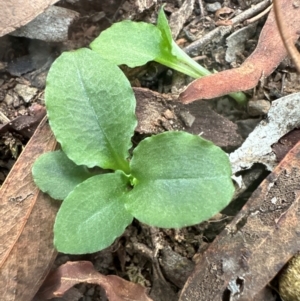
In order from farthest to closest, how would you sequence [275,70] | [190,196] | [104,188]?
[275,70] < [104,188] < [190,196]

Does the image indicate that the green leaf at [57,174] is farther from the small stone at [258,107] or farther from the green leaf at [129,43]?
the small stone at [258,107]

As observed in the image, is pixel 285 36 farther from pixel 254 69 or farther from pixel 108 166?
pixel 108 166

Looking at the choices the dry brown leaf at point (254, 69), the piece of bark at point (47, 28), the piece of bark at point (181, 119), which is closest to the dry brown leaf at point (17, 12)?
the piece of bark at point (47, 28)


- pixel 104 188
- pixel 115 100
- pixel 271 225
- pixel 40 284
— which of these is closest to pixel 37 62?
pixel 115 100

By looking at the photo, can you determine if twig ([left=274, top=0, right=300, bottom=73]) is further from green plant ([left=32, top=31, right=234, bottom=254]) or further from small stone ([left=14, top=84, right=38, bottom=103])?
small stone ([left=14, top=84, right=38, bottom=103])

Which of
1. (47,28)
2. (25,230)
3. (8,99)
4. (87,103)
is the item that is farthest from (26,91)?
(25,230)

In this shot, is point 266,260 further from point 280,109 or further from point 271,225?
point 280,109
